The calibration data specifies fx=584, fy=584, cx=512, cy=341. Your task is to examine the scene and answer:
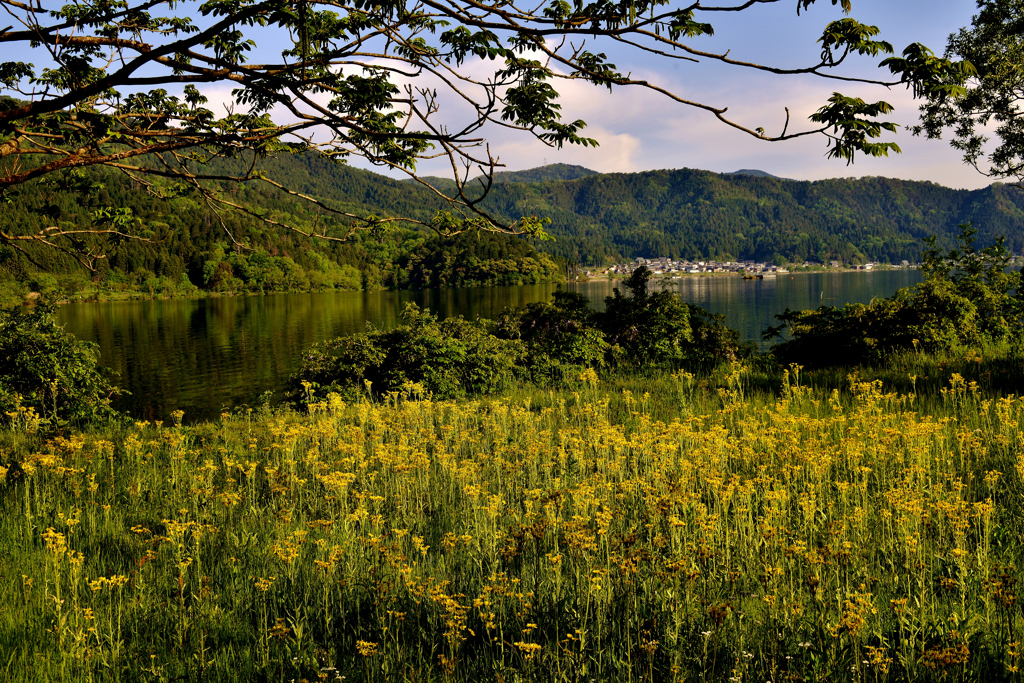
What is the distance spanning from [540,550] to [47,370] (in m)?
11.6

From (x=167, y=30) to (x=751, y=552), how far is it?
18.8ft

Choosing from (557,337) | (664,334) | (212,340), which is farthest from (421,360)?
(212,340)

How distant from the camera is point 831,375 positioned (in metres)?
11.7

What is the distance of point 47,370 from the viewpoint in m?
11.3

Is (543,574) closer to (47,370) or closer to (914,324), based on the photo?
(47,370)

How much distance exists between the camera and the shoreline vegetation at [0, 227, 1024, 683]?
2.87 m

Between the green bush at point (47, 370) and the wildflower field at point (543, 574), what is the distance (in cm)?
600

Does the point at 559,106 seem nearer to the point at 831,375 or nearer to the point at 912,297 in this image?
the point at 831,375

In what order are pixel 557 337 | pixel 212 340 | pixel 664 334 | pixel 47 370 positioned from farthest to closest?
pixel 212 340 → pixel 557 337 → pixel 664 334 → pixel 47 370

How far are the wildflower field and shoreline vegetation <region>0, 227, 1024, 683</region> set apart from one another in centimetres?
3

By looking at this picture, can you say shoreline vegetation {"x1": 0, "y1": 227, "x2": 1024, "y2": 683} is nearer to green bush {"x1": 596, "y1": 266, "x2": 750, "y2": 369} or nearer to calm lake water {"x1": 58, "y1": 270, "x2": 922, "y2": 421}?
green bush {"x1": 596, "y1": 266, "x2": 750, "y2": 369}

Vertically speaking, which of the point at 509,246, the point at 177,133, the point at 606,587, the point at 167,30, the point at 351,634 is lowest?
the point at 351,634

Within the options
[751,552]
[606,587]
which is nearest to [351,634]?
[606,587]

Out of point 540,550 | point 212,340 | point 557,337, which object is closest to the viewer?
point 540,550
